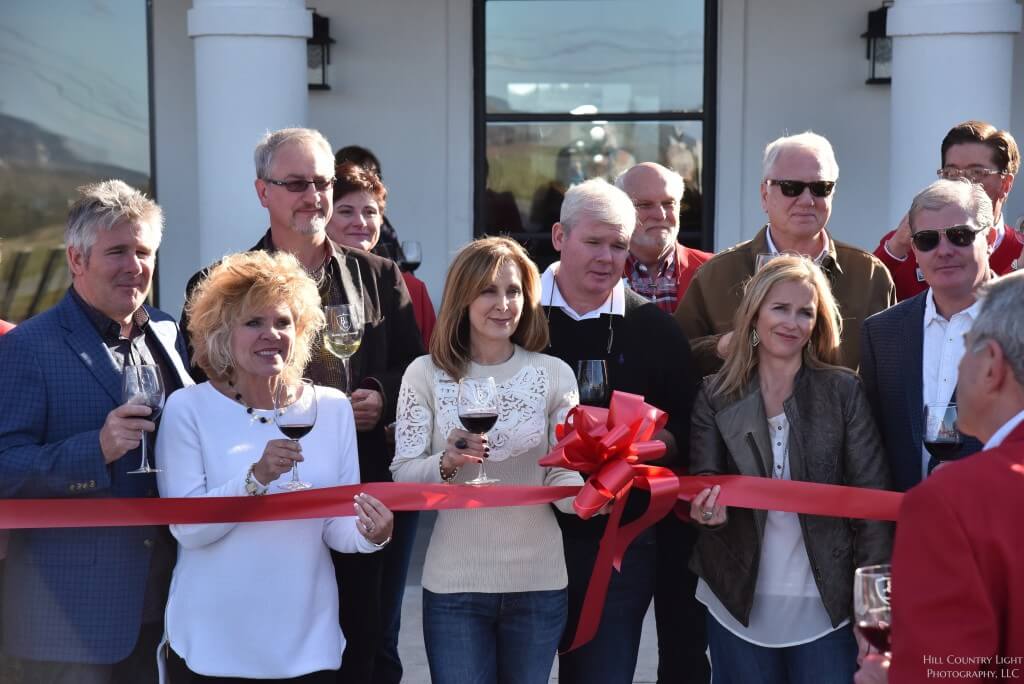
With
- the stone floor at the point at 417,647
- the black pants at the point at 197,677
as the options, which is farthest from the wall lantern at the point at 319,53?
the black pants at the point at 197,677

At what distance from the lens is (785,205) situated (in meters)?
5.03

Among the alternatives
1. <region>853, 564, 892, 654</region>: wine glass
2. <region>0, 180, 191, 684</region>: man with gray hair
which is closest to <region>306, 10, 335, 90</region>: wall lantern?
<region>0, 180, 191, 684</region>: man with gray hair

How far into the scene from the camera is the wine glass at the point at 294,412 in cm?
380

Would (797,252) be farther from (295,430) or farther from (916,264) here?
(295,430)

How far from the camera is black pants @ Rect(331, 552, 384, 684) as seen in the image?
456 cm

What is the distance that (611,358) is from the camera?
4.55m

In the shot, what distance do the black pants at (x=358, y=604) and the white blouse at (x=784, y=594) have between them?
1.32m

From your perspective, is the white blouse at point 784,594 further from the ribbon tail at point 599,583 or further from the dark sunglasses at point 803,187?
the dark sunglasses at point 803,187

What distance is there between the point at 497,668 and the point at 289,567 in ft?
2.62

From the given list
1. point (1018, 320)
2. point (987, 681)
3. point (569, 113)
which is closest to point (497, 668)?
point (987, 681)

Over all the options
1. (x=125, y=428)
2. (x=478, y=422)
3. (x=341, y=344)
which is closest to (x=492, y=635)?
(x=478, y=422)

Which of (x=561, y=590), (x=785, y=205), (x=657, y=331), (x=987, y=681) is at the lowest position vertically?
(x=561, y=590)

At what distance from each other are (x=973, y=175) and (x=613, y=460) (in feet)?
8.62

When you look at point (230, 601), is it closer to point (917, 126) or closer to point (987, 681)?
point (987, 681)
